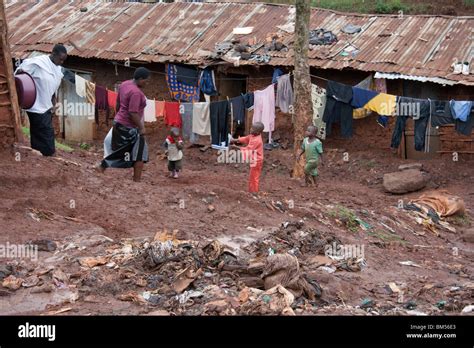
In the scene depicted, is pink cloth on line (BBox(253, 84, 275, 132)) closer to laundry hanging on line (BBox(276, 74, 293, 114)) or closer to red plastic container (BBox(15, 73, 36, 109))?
laundry hanging on line (BBox(276, 74, 293, 114))

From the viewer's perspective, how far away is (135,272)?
6.57 m

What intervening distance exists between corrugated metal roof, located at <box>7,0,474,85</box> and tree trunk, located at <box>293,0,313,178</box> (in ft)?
8.71

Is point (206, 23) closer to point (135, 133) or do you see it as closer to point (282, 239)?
point (135, 133)

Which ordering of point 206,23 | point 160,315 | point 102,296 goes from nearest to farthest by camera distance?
point 160,315 < point 102,296 < point 206,23

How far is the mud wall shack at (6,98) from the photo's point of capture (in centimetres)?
904

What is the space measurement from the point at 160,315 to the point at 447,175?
10.4 meters

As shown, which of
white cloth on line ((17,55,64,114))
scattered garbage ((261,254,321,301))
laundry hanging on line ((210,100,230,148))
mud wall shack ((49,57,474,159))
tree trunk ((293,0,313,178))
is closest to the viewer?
scattered garbage ((261,254,321,301))

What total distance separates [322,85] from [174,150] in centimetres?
597

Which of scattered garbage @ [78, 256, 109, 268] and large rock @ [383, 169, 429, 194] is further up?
scattered garbage @ [78, 256, 109, 268]

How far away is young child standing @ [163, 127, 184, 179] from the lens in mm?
11289

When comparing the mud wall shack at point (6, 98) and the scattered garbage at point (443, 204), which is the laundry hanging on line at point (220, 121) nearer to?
the scattered garbage at point (443, 204)

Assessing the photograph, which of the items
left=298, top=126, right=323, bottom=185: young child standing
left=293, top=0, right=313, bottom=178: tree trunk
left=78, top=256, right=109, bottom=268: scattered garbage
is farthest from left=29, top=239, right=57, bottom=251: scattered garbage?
left=293, top=0, right=313, bottom=178: tree trunk

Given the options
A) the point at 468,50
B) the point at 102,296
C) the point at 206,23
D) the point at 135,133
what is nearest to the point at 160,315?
the point at 102,296

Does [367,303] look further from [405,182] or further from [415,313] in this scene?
[405,182]
